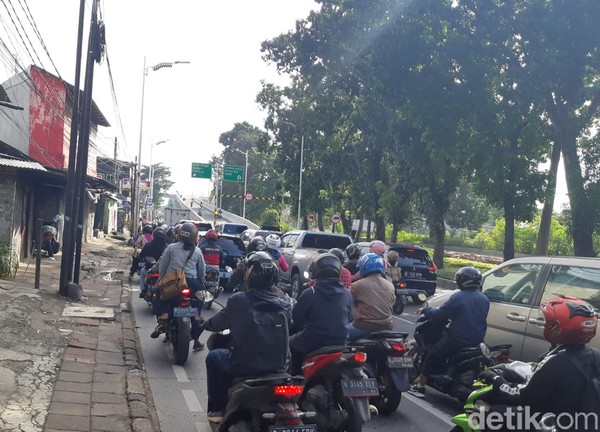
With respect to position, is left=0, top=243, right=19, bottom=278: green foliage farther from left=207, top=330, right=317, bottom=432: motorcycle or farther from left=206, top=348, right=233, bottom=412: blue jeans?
left=207, top=330, right=317, bottom=432: motorcycle

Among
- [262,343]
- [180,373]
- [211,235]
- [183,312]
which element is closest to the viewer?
[262,343]

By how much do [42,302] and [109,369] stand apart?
5153 mm

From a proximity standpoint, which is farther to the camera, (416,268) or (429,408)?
(416,268)

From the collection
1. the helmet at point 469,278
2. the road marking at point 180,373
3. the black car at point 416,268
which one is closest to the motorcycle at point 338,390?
the helmet at point 469,278

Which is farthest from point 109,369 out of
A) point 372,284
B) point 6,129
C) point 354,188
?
point 354,188

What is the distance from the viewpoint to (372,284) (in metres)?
7.43

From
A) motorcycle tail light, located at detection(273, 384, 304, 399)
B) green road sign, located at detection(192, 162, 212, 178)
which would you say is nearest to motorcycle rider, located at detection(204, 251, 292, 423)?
motorcycle tail light, located at detection(273, 384, 304, 399)

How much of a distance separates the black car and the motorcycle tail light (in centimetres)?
1415

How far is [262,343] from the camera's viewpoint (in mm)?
5270

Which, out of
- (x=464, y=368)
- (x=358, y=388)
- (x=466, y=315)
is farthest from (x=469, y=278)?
(x=358, y=388)

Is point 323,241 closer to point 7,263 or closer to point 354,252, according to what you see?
point 354,252

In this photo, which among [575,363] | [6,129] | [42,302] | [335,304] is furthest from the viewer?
[6,129]

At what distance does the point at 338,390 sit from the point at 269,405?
0.92 metres

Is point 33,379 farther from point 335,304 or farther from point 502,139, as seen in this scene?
point 502,139
